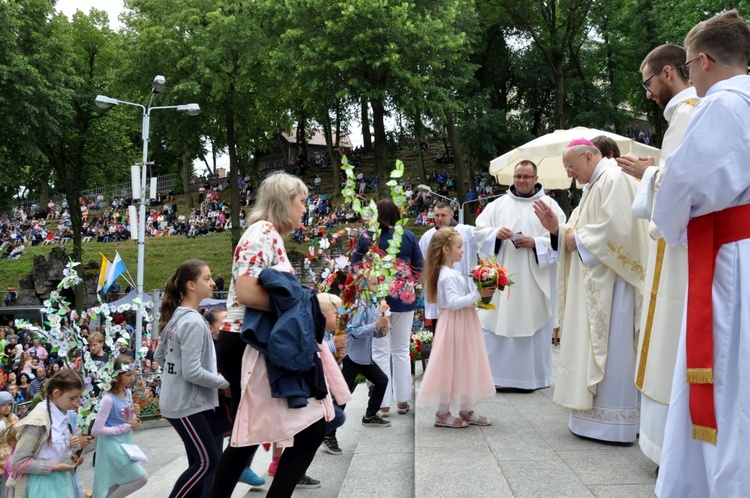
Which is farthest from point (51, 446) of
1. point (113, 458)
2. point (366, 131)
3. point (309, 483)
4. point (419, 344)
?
point (366, 131)

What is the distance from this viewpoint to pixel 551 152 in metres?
10.2

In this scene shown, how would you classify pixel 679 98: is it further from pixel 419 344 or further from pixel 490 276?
pixel 419 344

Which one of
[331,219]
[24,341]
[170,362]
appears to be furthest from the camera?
[331,219]

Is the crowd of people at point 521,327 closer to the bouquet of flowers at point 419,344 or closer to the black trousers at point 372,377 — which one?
the black trousers at point 372,377

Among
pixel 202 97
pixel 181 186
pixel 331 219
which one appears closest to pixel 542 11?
pixel 331 219

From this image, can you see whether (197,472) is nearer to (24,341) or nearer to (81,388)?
(81,388)

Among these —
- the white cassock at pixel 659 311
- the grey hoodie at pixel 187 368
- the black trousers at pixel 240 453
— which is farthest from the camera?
the grey hoodie at pixel 187 368

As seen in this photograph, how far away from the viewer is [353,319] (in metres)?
5.17

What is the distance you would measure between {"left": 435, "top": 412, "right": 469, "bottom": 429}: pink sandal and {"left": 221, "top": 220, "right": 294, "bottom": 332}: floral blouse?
2598mm

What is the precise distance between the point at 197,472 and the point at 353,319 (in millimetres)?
1424

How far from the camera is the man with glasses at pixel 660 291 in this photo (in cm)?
380

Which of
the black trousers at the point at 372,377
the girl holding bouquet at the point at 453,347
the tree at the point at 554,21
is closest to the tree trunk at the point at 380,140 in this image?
the tree at the point at 554,21

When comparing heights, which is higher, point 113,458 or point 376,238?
point 376,238

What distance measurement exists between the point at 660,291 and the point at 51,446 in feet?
14.0
